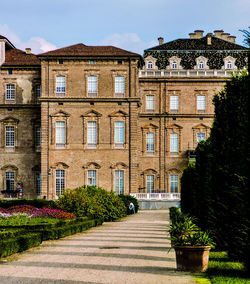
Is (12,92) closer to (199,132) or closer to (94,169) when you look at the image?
(94,169)

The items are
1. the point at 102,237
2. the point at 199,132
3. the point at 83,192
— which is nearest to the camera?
the point at 102,237

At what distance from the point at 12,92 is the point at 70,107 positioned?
6304 mm

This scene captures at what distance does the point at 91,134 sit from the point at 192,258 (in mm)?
35291

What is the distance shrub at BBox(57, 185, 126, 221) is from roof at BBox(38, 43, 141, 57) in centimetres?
1808

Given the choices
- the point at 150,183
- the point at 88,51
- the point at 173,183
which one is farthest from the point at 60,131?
the point at 173,183

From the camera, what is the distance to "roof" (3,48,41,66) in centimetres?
4884

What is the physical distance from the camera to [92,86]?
4600 cm

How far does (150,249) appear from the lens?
15.0 meters

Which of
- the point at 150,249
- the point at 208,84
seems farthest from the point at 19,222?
the point at 208,84

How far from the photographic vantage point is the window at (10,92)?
48781 millimetres

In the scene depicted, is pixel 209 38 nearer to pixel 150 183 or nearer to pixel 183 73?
pixel 183 73

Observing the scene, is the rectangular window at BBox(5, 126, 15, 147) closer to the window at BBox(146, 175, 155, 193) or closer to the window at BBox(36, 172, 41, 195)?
the window at BBox(36, 172, 41, 195)

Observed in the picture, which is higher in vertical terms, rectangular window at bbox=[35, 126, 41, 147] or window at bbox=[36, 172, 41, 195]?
rectangular window at bbox=[35, 126, 41, 147]

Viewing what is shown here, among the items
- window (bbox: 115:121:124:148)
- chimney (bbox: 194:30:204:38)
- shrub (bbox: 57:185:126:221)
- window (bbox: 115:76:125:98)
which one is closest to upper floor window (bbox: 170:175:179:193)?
window (bbox: 115:121:124:148)
